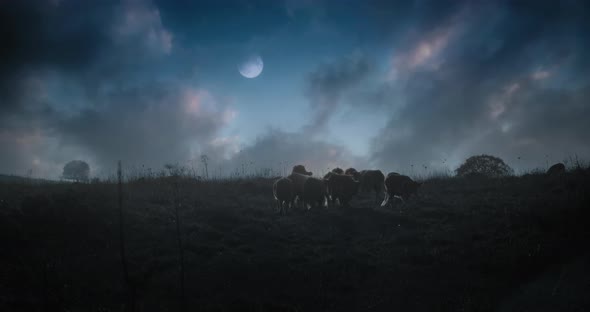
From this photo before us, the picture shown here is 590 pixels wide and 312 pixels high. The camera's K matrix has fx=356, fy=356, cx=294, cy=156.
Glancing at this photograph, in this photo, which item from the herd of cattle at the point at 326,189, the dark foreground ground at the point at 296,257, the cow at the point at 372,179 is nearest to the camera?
the dark foreground ground at the point at 296,257

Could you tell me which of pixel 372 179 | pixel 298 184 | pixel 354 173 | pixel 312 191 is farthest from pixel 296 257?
pixel 354 173

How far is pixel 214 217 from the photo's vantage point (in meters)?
14.4

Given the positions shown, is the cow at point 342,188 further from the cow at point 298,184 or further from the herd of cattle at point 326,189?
the cow at point 298,184

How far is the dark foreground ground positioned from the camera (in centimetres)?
724

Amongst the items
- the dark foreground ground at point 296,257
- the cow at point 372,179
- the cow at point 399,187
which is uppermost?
the cow at point 372,179

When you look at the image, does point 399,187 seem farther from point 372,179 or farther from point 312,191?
point 312,191

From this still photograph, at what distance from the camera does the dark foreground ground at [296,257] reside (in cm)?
724

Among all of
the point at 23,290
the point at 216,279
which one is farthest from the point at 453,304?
the point at 23,290

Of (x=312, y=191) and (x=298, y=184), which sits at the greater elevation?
(x=298, y=184)

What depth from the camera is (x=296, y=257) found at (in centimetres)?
1006

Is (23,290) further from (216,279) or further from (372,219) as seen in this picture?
(372,219)

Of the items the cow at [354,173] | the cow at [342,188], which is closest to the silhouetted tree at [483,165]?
the cow at [354,173]

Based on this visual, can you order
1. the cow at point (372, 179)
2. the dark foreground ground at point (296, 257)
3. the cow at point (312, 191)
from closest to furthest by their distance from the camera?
1. the dark foreground ground at point (296, 257)
2. the cow at point (312, 191)
3. the cow at point (372, 179)

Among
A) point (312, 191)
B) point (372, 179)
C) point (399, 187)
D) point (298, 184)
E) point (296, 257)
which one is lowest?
point (296, 257)
